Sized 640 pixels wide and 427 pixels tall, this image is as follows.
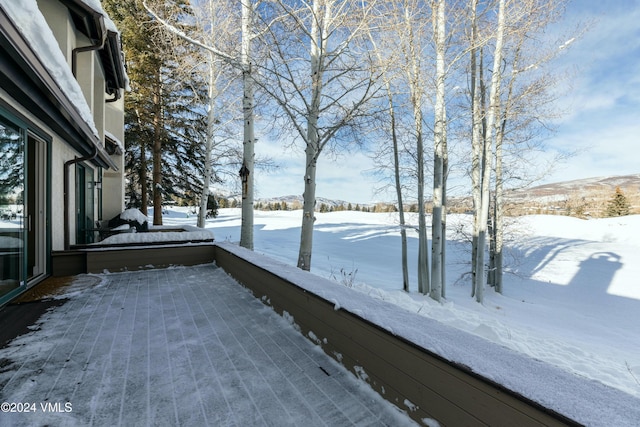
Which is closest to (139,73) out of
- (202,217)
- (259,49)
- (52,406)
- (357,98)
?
(202,217)

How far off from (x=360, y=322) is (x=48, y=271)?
17.4ft

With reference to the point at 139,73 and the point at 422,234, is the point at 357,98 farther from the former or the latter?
the point at 139,73

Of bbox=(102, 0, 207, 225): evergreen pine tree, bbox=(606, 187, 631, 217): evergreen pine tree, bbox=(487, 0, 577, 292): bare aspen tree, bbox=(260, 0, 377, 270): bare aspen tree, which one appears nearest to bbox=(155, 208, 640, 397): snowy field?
bbox=(487, 0, 577, 292): bare aspen tree

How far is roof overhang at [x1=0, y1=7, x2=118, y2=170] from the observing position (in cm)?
193

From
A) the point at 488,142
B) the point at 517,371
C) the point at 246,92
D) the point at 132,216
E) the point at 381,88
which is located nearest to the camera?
the point at 517,371

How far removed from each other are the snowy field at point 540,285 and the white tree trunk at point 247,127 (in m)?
2.83

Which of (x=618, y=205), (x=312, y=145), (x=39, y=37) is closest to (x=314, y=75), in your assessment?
(x=312, y=145)

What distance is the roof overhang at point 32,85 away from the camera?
1935 millimetres

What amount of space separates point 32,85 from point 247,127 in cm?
488

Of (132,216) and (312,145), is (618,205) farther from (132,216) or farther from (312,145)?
(132,216)

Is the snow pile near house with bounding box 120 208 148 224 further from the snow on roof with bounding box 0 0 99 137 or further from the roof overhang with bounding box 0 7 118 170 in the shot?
the snow on roof with bounding box 0 0 99 137

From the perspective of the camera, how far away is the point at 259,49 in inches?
261

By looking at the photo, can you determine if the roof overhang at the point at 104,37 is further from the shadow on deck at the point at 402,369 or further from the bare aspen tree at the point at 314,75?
the shadow on deck at the point at 402,369

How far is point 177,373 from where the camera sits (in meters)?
2.14
